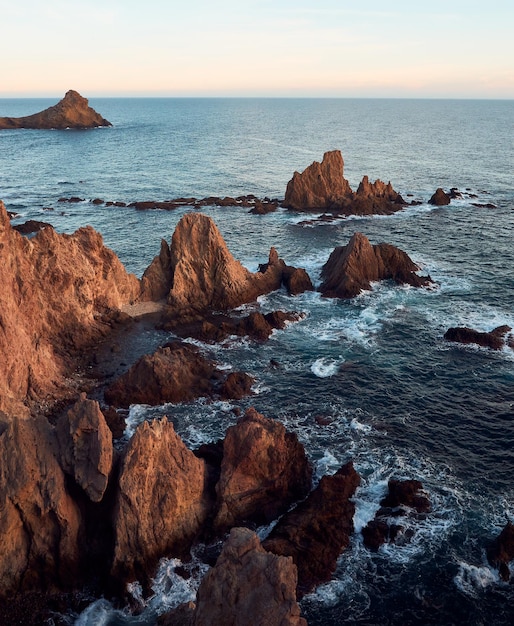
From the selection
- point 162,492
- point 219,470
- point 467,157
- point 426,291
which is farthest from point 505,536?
point 467,157

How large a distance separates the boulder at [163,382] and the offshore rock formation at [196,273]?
13.0m

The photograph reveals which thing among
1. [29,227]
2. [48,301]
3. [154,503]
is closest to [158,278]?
[48,301]

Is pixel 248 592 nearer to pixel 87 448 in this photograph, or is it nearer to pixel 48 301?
pixel 87 448

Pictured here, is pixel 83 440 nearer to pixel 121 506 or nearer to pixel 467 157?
pixel 121 506

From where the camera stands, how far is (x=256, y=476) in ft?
108

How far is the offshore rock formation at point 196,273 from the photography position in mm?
58969

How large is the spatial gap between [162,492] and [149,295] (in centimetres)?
3256

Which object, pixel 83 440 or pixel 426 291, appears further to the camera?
pixel 426 291

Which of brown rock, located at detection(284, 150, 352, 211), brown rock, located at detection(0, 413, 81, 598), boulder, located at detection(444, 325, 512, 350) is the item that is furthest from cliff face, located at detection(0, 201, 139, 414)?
brown rock, located at detection(284, 150, 352, 211)

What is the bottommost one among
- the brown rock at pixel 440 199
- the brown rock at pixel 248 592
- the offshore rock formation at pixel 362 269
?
the brown rock at pixel 248 592

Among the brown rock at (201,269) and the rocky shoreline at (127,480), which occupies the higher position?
the brown rock at (201,269)

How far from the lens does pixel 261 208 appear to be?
100375 mm

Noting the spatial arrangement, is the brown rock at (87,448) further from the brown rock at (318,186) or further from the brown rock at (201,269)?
the brown rock at (318,186)

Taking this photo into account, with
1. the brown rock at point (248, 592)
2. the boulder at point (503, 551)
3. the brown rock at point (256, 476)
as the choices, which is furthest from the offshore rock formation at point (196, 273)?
the brown rock at point (248, 592)
